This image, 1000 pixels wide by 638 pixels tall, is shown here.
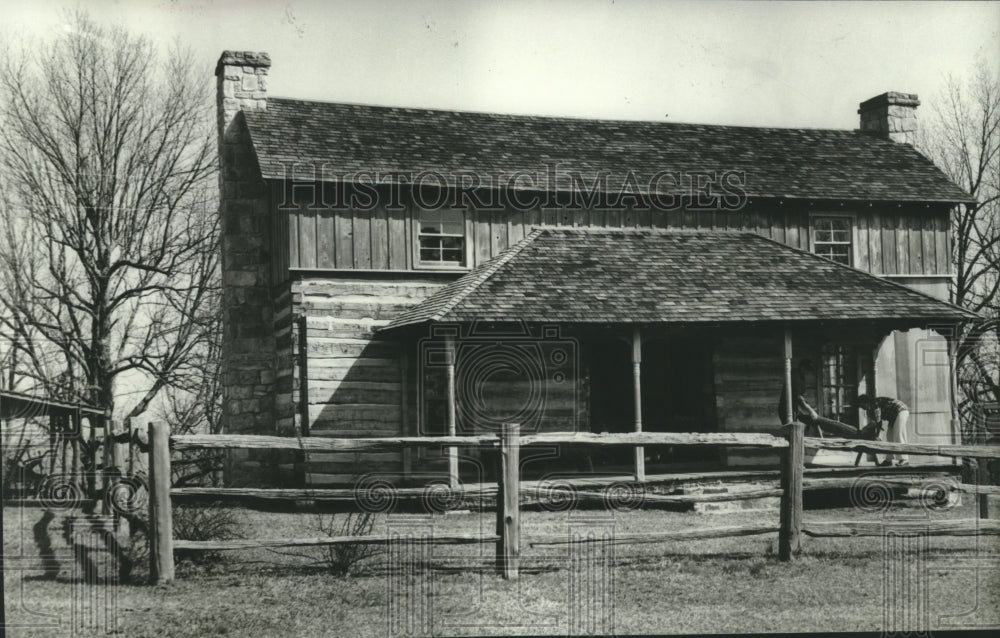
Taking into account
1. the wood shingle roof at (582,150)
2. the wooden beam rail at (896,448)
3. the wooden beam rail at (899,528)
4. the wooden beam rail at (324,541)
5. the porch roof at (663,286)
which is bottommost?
the wooden beam rail at (899,528)

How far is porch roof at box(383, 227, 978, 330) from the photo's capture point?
16.9m

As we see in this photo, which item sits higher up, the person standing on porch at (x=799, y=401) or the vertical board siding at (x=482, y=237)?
the vertical board siding at (x=482, y=237)

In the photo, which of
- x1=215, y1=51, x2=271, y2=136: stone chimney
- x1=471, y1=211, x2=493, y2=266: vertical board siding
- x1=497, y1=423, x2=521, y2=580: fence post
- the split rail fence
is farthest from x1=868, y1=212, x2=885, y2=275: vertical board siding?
x1=497, y1=423, x2=521, y2=580: fence post

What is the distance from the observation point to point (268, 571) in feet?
34.5

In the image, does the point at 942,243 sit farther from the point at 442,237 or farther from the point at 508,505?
the point at 508,505

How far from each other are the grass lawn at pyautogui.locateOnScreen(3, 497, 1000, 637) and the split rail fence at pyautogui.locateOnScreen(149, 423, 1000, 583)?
10.7 inches

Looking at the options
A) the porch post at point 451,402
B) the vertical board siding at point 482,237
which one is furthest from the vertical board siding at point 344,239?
the porch post at point 451,402

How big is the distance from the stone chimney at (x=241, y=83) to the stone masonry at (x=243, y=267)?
0.02 meters

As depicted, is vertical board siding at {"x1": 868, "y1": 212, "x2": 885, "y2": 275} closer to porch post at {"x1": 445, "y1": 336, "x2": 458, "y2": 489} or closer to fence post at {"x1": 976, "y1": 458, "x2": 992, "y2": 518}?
fence post at {"x1": 976, "y1": 458, "x2": 992, "y2": 518}

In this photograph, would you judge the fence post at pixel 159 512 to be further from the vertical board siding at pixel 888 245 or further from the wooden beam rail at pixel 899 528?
the vertical board siding at pixel 888 245

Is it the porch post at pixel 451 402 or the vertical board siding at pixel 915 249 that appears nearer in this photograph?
the porch post at pixel 451 402

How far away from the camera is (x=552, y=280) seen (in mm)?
17750

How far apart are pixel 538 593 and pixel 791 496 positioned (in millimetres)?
3197

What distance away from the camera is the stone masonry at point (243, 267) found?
765 inches
